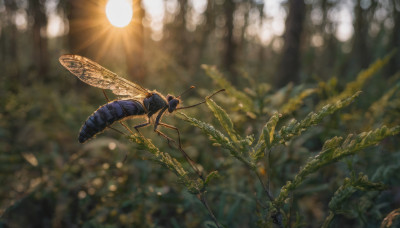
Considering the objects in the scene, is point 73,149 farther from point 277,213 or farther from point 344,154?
point 344,154

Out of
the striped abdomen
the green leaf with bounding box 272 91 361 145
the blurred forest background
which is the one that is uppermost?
the green leaf with bounding box 272 91 361 145

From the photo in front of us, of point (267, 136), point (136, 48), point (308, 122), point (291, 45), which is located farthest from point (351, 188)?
point (136, 48)

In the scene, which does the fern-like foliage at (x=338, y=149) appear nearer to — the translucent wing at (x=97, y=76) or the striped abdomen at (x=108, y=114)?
the striped abdomen at (x=108, y=114)

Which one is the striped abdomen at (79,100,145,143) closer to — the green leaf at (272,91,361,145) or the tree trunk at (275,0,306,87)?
the green leaf at (272,91,361,145)

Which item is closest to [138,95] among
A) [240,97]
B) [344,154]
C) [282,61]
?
[240,97]

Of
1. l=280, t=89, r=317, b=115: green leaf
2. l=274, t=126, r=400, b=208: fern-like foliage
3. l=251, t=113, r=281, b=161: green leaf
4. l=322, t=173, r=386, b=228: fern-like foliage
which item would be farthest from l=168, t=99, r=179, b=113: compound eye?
l=322, t=173, r=386, b=228: fern-like foliage

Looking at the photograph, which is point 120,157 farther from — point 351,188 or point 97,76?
point 351,188

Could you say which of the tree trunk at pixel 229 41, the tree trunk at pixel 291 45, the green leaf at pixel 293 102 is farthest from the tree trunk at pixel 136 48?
the tree trunk at pixel 229 41
